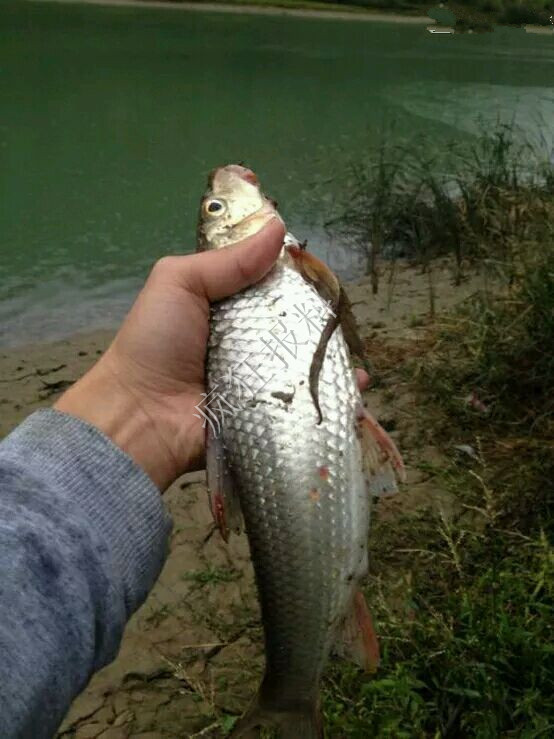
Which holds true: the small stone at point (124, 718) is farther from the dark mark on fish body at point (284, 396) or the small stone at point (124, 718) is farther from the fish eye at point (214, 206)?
the fish eye at point (214, 206)

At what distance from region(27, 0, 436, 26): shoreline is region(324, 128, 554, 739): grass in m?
45.1

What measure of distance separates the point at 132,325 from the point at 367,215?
24.7ft

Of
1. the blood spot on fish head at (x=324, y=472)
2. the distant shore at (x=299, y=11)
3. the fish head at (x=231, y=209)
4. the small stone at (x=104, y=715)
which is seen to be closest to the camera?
the blood spot on fish head at (x=324, y=472)

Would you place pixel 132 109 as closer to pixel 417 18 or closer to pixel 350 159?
pixel 350 159

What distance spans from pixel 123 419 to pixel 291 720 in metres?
0.87

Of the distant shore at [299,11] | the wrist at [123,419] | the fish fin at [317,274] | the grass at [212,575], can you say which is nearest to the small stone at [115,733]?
the grass at [212,575]

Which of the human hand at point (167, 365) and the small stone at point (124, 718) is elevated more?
the human hand at point (167, 365)

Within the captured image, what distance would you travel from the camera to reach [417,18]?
2271 inches

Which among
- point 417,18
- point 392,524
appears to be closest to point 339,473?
point 392,524

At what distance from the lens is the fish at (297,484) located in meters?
2.13

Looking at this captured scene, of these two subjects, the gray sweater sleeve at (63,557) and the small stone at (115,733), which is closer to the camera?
the gray sweater sleeve at (63,557)

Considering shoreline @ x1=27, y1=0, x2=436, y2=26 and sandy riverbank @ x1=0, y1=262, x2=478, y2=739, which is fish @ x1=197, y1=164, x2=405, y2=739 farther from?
shoreline @ x1=27, y1=0, x2=436, y2=26

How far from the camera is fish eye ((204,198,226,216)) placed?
2.59 meters

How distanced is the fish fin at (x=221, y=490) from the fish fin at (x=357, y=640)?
0.35 meters
